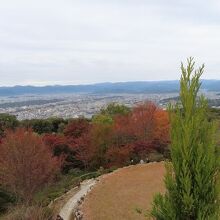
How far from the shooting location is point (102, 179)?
2848 centimetres

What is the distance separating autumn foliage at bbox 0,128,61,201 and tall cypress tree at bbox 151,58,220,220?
19893 mm

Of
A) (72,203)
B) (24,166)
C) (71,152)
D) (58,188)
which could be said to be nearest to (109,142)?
(71,152)

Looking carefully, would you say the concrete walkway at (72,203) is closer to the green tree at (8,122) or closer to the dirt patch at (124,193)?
the dirt patch at (124,193)

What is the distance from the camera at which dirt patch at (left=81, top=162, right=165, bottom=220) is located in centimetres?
1994

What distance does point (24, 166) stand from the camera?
2675 centimetres

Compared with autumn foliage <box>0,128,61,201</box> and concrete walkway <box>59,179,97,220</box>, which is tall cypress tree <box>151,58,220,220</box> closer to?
concrete walkway <box>59,179,97,220</box>

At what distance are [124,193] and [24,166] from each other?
6.69 metres

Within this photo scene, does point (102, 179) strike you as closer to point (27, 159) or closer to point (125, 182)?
point (125, 182)

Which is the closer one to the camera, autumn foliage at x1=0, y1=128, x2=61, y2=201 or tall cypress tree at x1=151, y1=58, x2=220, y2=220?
tall cypress tree at x1=151, y1=58, x2=220, y2=220

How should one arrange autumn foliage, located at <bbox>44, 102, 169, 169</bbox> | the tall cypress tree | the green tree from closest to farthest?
the tall cypress tree
autumn foliage, located at <bbox>44, 102, 169, 169</bbox>
the green tree

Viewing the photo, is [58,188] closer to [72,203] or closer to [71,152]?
[72,203]

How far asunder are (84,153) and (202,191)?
29353 millimetres

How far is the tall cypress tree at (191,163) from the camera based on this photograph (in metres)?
7.49

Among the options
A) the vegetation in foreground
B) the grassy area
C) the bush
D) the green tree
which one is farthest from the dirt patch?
the green tree
